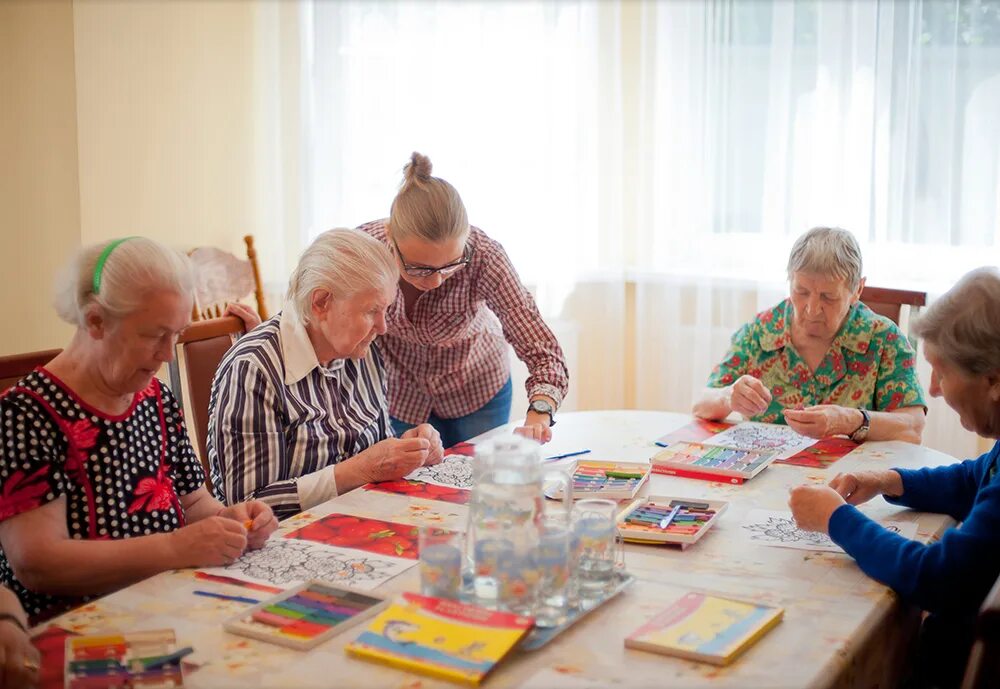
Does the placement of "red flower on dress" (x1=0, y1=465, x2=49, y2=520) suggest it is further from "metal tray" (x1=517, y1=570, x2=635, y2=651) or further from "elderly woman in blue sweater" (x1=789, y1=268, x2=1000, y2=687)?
"elderly woman in blue sweater" (x1=789, y1=268, x2=1000, y2=687)

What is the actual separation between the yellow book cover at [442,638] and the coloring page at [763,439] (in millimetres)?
1121

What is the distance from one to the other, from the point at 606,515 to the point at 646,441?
94 cm

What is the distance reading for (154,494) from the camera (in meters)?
1.87

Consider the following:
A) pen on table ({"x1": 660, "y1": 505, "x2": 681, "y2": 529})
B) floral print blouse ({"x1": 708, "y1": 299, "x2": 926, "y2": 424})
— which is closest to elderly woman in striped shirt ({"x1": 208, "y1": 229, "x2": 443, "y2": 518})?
pen on table ({"x1": 660, "y1": 505, "x2": 681, "y2": 529})

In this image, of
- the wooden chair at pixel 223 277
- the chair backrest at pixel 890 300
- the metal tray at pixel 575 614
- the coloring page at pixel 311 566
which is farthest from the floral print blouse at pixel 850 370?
the wooden chair at pixel 223 277

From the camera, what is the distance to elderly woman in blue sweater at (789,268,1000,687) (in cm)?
159

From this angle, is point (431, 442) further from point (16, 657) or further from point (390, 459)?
point (16, 657)

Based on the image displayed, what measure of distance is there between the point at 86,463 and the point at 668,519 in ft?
3.23

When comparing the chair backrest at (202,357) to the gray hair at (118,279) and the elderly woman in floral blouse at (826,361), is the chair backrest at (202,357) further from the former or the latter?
the elderly woman in floral blouse at (826,361)

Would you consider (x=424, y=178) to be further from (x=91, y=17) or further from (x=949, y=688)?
(x=91, y=17)

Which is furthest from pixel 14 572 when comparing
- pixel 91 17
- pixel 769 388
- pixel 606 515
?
pixel 91 17

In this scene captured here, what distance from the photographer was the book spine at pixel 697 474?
2.18 metres

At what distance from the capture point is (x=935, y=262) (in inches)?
151

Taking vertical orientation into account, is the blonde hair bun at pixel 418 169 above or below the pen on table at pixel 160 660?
above
